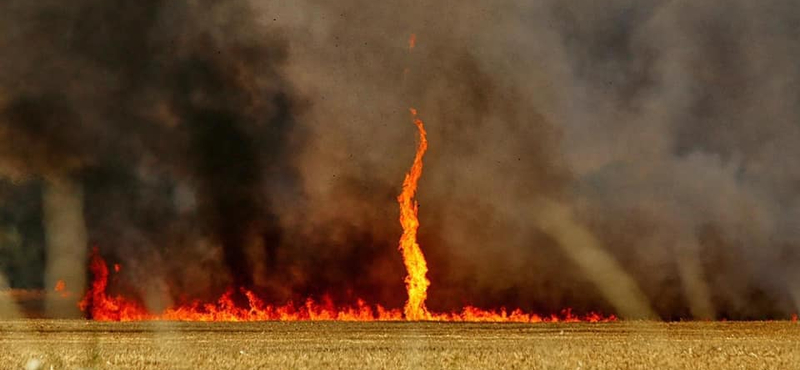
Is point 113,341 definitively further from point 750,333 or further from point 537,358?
point 750,333

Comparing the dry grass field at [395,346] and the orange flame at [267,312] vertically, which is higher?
the orange flame at [267,312]

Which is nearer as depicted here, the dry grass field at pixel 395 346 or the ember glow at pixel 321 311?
the dry grass field at pixel 395 346

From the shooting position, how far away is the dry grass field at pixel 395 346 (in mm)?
34094

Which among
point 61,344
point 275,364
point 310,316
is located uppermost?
point 310,316

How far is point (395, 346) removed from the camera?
42.6 metres

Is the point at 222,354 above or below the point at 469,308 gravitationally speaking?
below

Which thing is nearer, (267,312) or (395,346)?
(395,346)

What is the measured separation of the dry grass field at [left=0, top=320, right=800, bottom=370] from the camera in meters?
34.1

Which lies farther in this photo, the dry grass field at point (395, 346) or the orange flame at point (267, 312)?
the orange flame at point (267, 312)

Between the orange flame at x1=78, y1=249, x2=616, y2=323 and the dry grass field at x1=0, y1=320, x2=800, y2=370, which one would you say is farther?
the orange flame at x1=78, y1=249, x2=616, y2=323

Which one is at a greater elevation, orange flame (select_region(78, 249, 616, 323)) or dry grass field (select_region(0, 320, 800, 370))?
orange flame (select_region(78, 249, 616, 323))

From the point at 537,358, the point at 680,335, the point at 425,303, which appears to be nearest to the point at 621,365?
the point at 537,358

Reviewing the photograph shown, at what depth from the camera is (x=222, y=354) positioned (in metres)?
37.4

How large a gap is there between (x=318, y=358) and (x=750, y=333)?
1289 inches
